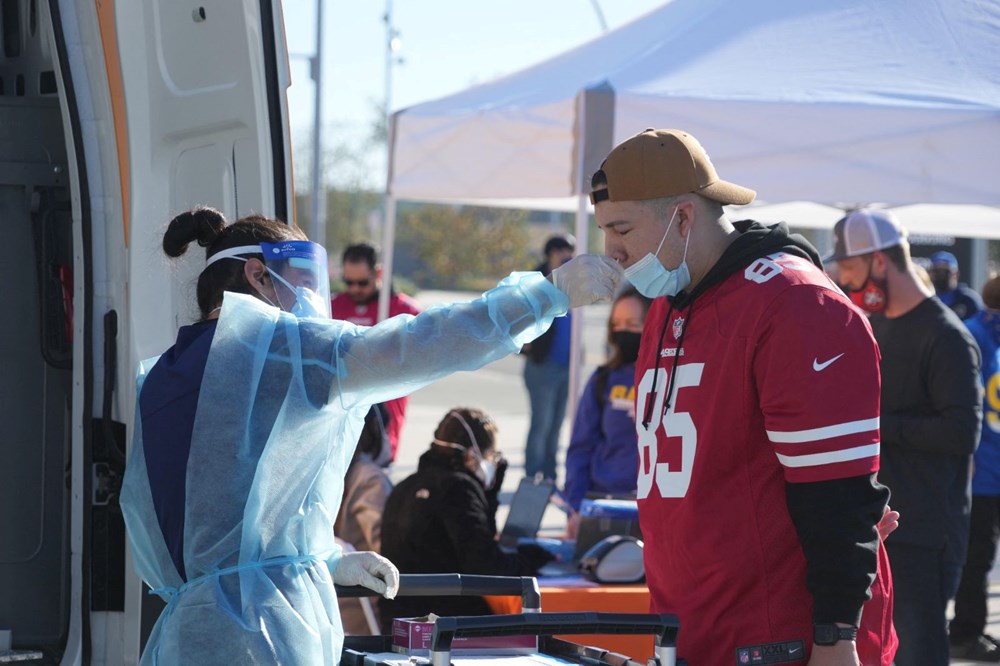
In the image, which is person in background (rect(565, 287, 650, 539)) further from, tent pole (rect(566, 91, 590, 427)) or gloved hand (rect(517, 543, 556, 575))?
gloved hand (rect(517, 543, 556, 575))

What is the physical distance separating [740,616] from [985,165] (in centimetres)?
353

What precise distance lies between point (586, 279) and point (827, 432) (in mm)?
519

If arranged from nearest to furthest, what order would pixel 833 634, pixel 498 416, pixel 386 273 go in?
pixel 833 634
pixel 386 273
pixel 498 416

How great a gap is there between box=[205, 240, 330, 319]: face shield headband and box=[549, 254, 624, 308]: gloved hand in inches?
19.5

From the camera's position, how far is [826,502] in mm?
2244

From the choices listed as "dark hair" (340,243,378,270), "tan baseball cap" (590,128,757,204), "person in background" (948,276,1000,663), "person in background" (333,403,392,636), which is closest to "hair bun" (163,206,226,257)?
"tan baseball cap" (590,128,757,204)

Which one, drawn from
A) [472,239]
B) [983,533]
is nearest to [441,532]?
[983,533]

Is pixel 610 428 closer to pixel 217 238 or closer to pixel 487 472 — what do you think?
pixel 487 472

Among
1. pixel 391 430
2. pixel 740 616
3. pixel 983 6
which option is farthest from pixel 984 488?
pixel 740 616

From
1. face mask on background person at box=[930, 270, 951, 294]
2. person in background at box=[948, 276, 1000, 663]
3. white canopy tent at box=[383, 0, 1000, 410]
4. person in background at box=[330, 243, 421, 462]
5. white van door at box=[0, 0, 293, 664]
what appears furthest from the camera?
face mask on background person at box=[930, 270, 951, 294]

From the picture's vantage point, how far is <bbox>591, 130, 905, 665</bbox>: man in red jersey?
2.25 m

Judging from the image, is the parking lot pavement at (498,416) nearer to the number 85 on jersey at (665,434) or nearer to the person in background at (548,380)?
the person in background at (548,380)

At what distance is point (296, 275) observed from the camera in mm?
2418

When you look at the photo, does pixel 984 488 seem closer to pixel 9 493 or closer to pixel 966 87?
pixel 966 87
